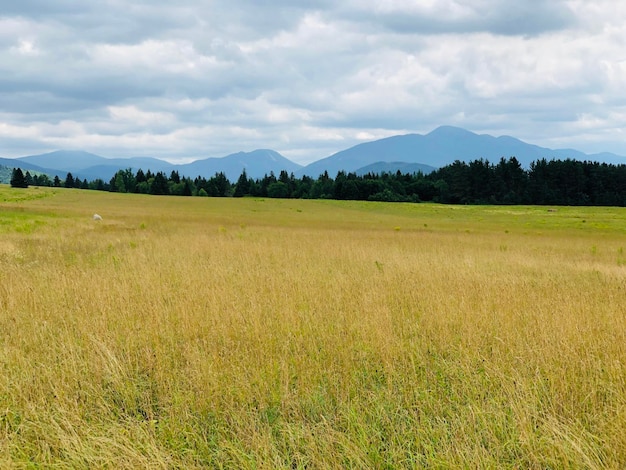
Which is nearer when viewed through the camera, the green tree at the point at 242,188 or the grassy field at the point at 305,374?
the grassy field at the point at 305,374

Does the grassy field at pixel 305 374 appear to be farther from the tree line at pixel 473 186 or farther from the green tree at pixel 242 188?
the green tree at pixel 242 188

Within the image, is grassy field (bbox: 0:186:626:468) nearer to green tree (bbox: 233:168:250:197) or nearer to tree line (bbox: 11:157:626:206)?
tree line (bbox: 11:157:626:206)

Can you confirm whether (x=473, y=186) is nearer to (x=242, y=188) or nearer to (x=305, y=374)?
(x=242, y=188)

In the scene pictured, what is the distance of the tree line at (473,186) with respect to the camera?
101375 millimetres

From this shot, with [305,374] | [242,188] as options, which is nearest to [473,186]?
[242,188]

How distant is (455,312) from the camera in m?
7.86

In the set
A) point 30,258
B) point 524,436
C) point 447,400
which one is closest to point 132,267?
point 30,258

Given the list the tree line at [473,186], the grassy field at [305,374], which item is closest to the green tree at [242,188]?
the tree line at [473,186]

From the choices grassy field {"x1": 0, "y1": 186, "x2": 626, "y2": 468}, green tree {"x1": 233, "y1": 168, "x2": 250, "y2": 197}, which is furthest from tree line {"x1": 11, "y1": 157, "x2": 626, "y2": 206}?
grassy field {"x1": 0, "y1": 186, "x2": 626, "y2": 468}

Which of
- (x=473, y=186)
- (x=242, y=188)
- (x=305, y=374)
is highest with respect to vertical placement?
(x=473, y=186)

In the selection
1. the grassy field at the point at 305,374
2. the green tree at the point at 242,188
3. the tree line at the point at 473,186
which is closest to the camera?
the grassy field at the point at 305,374

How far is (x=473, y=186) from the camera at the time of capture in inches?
4306

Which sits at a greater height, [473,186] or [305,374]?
[473,186]

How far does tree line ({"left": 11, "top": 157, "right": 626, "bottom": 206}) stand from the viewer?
101 metres
